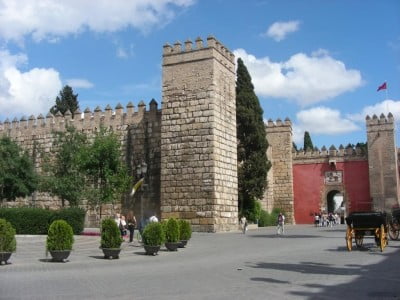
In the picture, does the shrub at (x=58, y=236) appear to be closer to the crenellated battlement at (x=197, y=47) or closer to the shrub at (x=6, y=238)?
the shrub at (x=6, y=238)

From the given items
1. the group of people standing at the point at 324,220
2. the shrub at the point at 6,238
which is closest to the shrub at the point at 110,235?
the shrub at the point at 6,238

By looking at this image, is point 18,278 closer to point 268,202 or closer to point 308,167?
point 268,202

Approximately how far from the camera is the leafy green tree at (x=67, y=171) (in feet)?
88.1

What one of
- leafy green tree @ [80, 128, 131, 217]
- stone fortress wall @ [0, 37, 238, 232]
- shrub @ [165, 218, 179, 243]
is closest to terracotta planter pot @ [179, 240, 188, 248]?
shrub @ [165, 218, 179, 243]

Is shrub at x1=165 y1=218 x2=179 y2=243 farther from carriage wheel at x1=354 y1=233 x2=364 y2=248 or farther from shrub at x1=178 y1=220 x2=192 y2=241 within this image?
carriage wheel at x1=354 y1=233 x2=364 y2=248

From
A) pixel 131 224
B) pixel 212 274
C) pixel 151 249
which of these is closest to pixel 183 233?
pixel 151 249

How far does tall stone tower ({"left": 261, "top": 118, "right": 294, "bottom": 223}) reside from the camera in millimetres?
42219

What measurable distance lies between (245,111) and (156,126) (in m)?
7.38

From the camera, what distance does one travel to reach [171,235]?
16.4m

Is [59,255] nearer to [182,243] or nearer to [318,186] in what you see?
[182,243]

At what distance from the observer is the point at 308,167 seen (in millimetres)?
42938

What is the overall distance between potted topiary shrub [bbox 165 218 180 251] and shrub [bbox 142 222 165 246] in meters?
1.14

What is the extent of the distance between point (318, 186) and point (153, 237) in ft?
96.9

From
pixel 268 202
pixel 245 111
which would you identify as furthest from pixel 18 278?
pixel 268 202
